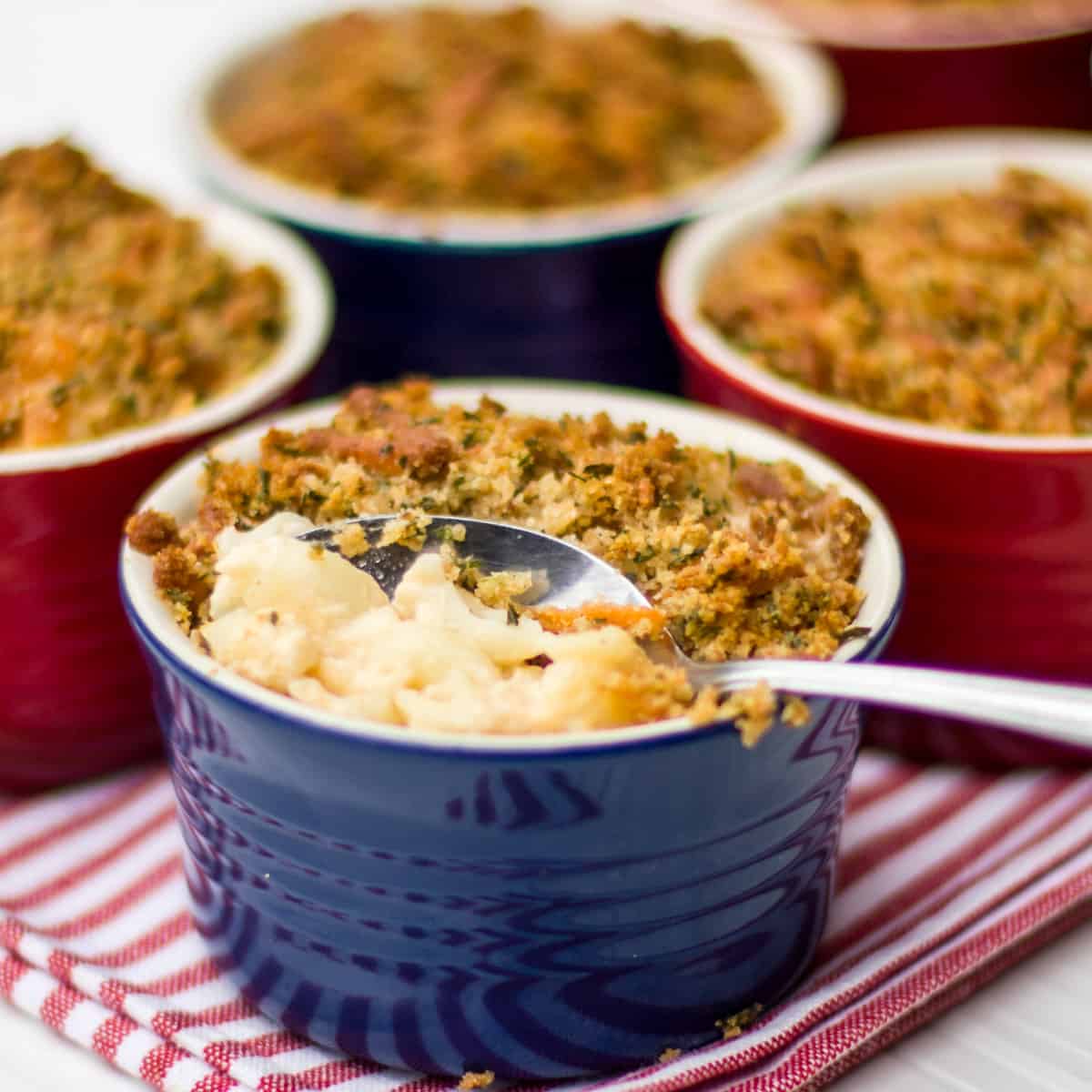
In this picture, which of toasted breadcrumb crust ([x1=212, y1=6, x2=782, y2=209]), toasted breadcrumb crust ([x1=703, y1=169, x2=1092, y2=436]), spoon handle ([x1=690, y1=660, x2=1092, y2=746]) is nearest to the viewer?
spoon handle ([x1=690, y1=660, x2=1092, y2=746])

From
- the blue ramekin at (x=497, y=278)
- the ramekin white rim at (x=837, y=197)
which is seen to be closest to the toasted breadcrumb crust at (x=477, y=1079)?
Answer: the ramekin white rim at (x=837, y=197)

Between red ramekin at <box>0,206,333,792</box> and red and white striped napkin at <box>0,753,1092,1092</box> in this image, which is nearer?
red and white striped napkin at <box>0,753,1092,1092</box>

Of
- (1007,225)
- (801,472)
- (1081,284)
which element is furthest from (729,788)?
(1007,225)

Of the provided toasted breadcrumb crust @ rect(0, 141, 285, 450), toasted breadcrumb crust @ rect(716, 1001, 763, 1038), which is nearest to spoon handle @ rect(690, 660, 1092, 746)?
toasted breadcrumb crust @ rect(716, 1001, 763, 1038)

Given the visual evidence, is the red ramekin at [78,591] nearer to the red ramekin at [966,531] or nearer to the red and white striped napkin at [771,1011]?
the red and white striped napkin at [771,1011]

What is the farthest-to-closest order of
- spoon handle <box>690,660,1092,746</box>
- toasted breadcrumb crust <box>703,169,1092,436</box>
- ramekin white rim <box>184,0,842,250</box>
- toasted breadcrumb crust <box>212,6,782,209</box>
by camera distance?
toasted breadcrumb crust <box>212,6,782,209</box> → ramekin white rim <box>184,0,842,250</box> → toasted breadcrumb crust <box>703,169,1092,436</box> → spoon handle <box>690,660,1092,746</box>

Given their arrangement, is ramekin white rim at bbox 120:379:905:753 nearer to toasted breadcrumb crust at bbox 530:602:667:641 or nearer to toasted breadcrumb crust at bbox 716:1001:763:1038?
toasted breadcrumb crust at bbox 530:602:667:641
